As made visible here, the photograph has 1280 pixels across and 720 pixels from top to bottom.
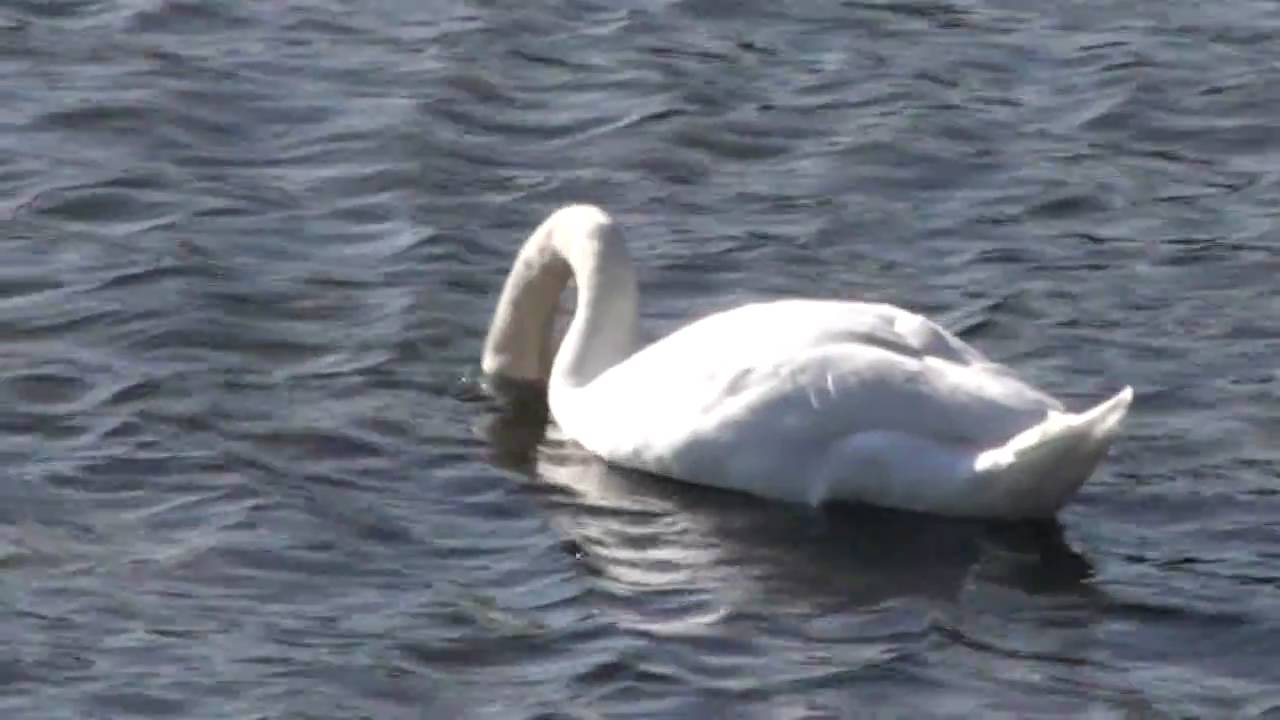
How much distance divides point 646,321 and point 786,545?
2393 mm

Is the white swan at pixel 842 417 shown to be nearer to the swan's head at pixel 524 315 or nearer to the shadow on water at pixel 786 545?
the shadow on water at pixel 786 545

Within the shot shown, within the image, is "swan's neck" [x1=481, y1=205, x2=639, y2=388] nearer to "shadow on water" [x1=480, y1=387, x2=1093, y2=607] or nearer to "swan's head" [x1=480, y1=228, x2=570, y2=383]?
"swan's head" [x1=480, y1=228, x2=570, y2=383]

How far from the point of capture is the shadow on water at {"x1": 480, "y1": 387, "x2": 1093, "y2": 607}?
388 inches

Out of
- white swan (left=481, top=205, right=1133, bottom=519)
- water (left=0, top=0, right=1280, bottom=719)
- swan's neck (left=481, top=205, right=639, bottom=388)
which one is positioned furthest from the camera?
swan's neck (left=481, top=205, right=639, bottom=388)

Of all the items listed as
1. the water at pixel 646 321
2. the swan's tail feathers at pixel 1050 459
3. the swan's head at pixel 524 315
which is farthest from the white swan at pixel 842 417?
the swan's head at pixel 524 315

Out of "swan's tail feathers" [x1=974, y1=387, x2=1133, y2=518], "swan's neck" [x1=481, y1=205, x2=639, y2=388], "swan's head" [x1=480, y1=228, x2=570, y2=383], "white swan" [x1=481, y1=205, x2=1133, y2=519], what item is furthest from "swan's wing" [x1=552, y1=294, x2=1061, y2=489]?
"swan's head" [x1=480, y1=228, x2=570, y2=383]

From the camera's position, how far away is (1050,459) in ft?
33.0

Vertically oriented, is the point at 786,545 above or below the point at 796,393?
below

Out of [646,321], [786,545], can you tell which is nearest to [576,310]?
[646,321]

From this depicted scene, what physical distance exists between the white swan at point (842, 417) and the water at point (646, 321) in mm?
113

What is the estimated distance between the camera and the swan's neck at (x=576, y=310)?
1172 centimetres

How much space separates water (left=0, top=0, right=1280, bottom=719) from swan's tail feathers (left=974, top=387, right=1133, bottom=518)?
0.13 meters

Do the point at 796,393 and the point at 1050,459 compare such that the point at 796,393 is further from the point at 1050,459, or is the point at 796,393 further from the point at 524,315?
the point at 524,315

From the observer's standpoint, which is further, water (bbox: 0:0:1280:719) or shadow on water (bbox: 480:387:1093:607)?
shadow on water (bbox: 480:387:1093:607)
